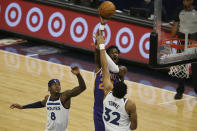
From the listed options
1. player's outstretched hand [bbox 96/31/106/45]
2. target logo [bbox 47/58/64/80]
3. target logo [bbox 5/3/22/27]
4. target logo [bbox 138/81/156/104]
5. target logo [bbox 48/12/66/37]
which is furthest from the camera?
target logo [bbox 5/3/22/27]

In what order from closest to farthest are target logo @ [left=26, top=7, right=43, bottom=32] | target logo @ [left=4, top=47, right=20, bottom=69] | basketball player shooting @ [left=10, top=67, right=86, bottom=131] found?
basketball player shooting @ [left=10, top=67, right=86, bottom=131], target logo @ [left=4, top=47, right=20, bottom=69], target logo @ [left=26, top=7, right=43, bottom=32]

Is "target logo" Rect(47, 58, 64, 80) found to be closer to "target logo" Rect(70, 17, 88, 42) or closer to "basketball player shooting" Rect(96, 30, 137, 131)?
"target logo" Rect(70, 17, 88, 42)

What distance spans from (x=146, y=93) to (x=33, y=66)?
325cm

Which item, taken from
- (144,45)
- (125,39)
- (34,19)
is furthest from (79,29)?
(144,45)

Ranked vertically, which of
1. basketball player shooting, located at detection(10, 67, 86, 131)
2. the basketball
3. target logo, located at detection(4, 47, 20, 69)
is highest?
the basketball

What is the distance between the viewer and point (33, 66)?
13766mm

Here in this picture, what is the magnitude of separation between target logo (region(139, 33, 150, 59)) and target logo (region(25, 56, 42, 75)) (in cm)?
261

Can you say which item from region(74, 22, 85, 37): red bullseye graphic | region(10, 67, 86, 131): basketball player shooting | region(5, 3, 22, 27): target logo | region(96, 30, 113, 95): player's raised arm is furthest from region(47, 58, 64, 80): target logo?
region(96, 30, 113, 95): player's raised arm

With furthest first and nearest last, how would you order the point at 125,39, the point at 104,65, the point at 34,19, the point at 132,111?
1. the point at 34,19
2. the point at 125,39
3. the point at 104,65
4. the point at 132,111

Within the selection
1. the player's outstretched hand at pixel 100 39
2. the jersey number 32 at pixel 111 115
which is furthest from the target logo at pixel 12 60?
the player's outstretched hand at pixel 100 39

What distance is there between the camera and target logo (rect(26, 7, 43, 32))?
612 inches

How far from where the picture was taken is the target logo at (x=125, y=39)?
13.8 meters

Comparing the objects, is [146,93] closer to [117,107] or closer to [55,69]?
[55,69]

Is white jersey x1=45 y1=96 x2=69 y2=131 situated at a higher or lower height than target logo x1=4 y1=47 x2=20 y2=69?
higher
